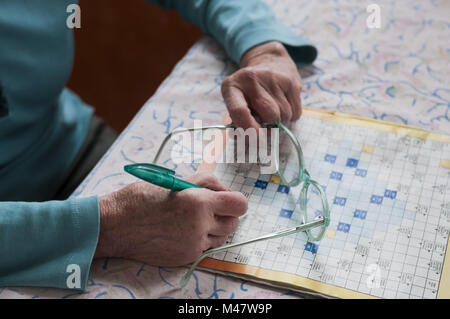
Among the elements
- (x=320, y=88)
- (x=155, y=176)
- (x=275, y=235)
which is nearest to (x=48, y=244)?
(x=155, y=176)

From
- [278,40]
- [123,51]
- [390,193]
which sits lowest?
[123,51]

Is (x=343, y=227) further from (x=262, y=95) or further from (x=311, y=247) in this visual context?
(x=262, y=95)

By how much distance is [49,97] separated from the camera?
0.88 m

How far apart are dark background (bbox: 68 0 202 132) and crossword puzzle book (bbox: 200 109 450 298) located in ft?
3.44

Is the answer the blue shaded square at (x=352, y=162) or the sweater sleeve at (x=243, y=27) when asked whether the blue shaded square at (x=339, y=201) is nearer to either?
the blue shaded square at (x=352, y=162)

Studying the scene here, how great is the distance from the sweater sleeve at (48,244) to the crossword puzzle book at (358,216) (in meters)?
0.15

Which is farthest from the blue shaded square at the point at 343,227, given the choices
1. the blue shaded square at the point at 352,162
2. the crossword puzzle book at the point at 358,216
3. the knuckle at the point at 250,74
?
the knuckle at the point at 250,74

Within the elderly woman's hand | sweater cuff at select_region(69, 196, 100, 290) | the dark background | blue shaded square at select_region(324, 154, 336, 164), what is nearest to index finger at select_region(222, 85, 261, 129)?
the elderly woman's hand

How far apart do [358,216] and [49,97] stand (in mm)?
581

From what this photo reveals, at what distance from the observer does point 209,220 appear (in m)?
0.59
